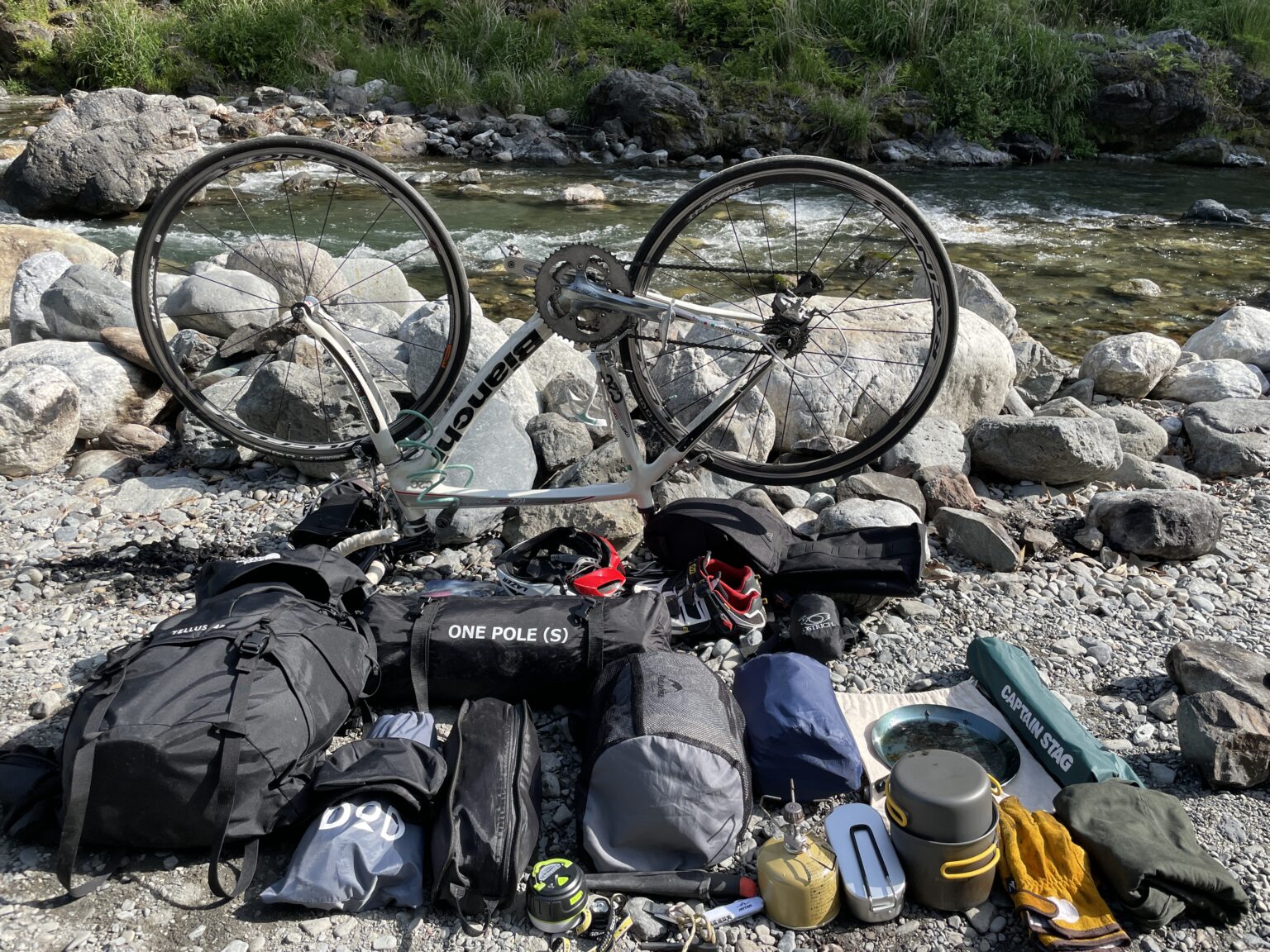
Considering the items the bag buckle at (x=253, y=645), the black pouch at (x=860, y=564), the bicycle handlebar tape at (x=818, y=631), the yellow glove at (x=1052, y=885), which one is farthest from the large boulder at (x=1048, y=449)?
the bag buckle at (x=253, y=645)

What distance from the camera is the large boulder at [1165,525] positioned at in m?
4.04

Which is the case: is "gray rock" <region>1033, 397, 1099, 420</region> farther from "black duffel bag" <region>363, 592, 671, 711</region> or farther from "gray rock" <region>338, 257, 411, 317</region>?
"gray rock" <region>338, 257, 411, 317</region>

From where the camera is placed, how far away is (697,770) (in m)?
2.59

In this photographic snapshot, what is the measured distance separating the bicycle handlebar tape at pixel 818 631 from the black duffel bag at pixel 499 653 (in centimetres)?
50

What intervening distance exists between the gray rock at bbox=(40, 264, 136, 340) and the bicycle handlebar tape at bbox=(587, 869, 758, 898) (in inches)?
175

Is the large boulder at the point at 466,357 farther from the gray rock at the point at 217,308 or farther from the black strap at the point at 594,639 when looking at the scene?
the black strap at the point at 594,639

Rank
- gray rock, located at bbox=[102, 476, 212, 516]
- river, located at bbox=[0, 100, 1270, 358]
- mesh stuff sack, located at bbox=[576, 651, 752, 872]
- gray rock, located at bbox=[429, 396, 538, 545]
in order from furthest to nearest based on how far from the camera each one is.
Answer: river, located at bbox=[0, 100, 1270, 358]
gray rock, located at bbox=[102, 476, 212, 516]
gray rock, located at bbox=[429, 396, 538, 545]
mesh stuff sack, located at bbox=[576, 651, 752, 872]

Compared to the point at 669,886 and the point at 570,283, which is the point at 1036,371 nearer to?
the point at 570,283

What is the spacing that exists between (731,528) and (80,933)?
2339mm

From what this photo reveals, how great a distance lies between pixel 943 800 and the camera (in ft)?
7.77

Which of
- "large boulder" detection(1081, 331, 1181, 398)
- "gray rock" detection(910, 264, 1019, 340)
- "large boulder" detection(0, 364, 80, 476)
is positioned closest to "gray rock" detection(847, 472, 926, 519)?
"large boulder" detection(1081, 331, 1181, 398)

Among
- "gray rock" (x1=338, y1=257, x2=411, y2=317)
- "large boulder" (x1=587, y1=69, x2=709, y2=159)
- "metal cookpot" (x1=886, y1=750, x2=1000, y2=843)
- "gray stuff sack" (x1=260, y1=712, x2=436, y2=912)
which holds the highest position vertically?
"large boulder" (x1=587, y1=69, x2=709, y2=159)

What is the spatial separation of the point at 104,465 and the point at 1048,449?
447cm

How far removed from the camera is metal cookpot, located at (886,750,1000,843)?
237 centimetres
